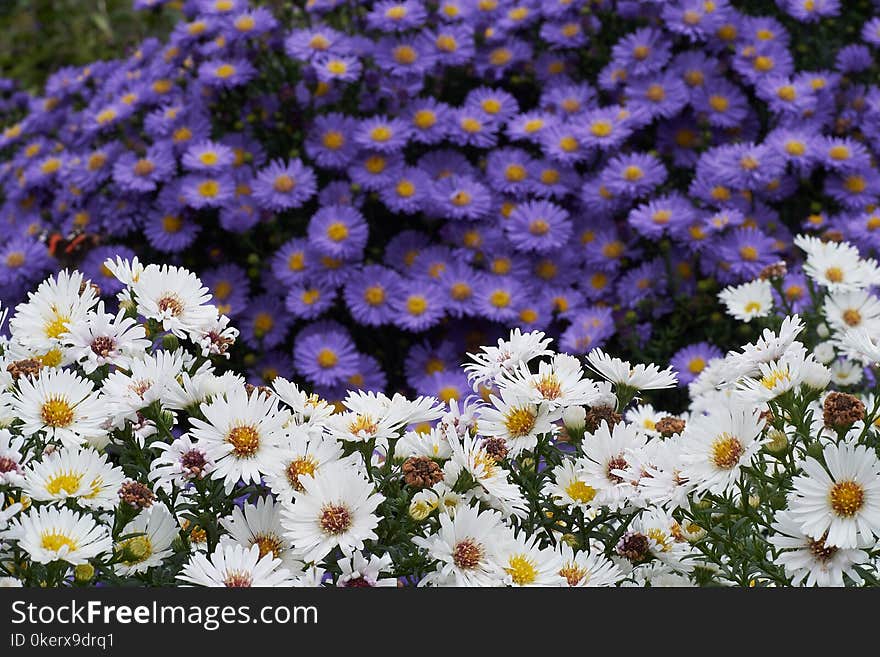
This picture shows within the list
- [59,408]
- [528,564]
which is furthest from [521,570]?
[59,408]

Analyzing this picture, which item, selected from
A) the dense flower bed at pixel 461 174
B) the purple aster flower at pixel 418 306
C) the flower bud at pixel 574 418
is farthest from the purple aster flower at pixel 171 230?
the flower bud at pixel 574 418

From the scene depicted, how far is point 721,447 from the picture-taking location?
1431 mm

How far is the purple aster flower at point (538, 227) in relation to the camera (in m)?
3.16

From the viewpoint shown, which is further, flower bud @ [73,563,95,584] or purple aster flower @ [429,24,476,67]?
purple aster flower @ [429,24,476,67]

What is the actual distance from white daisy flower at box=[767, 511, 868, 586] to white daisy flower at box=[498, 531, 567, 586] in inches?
9.6

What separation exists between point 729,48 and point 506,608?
2.57 m

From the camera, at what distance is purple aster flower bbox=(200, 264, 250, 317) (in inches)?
125

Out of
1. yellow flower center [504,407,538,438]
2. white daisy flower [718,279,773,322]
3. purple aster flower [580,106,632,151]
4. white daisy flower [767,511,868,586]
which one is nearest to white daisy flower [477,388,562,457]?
yellow flower center [504,407,538,438]

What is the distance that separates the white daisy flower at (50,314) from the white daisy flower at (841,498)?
93cm

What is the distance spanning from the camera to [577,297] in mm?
3102

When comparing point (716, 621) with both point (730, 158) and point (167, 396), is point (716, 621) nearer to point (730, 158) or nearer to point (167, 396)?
point (167, 396)

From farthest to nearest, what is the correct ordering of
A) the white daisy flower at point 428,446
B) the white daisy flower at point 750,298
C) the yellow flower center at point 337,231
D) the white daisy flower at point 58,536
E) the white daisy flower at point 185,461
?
1. the yellow flower center at point 337,231
2. the white daisy flower at point 750,298
3. the white daisy flower at point 428,446
4. the white daisy flower at point 185,461
5. the white daisy flower at point 58,536

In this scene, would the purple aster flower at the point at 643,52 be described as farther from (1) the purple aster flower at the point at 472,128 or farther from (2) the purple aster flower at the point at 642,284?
(2) the purple aster flower at the point at 642,284

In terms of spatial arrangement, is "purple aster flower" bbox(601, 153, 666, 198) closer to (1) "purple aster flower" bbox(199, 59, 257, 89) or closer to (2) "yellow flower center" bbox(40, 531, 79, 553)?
(1) "purple aster flower" bbox(199, 59, 257, 89)
